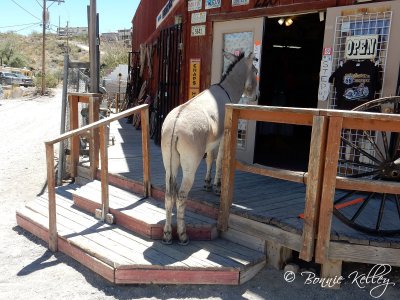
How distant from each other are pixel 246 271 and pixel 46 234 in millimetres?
2572

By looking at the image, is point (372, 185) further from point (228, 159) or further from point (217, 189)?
point (217, 189)

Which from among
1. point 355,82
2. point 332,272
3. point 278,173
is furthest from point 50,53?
point 332,272

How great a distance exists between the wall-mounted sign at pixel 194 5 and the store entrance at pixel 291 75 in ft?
7.26

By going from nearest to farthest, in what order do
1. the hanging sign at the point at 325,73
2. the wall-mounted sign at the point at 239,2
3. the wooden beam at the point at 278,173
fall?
the wooden beam at the point at 278,173, the hanging sign at the point at 325,73, the wall-mounted sign at the point at 239,2

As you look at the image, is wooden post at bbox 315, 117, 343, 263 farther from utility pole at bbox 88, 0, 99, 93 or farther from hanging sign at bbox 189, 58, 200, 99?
utility pole at bbox 88, 0, 99, 93

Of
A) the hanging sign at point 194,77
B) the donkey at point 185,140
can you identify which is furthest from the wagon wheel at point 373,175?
the hanging sign at point 194,77

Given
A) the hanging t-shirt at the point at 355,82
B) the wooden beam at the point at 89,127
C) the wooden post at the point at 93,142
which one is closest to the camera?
the wooden beam at the point at 89,127

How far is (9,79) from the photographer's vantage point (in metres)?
40.2

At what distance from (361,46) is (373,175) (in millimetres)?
1949

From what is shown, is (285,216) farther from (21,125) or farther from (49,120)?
(49,120)

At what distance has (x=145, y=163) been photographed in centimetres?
545

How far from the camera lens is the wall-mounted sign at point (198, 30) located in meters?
7.52

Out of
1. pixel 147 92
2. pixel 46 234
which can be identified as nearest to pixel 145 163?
pixel 46 234

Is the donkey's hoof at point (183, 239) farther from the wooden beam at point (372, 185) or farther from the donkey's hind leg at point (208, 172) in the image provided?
the wooden beam at point (372, 185)
